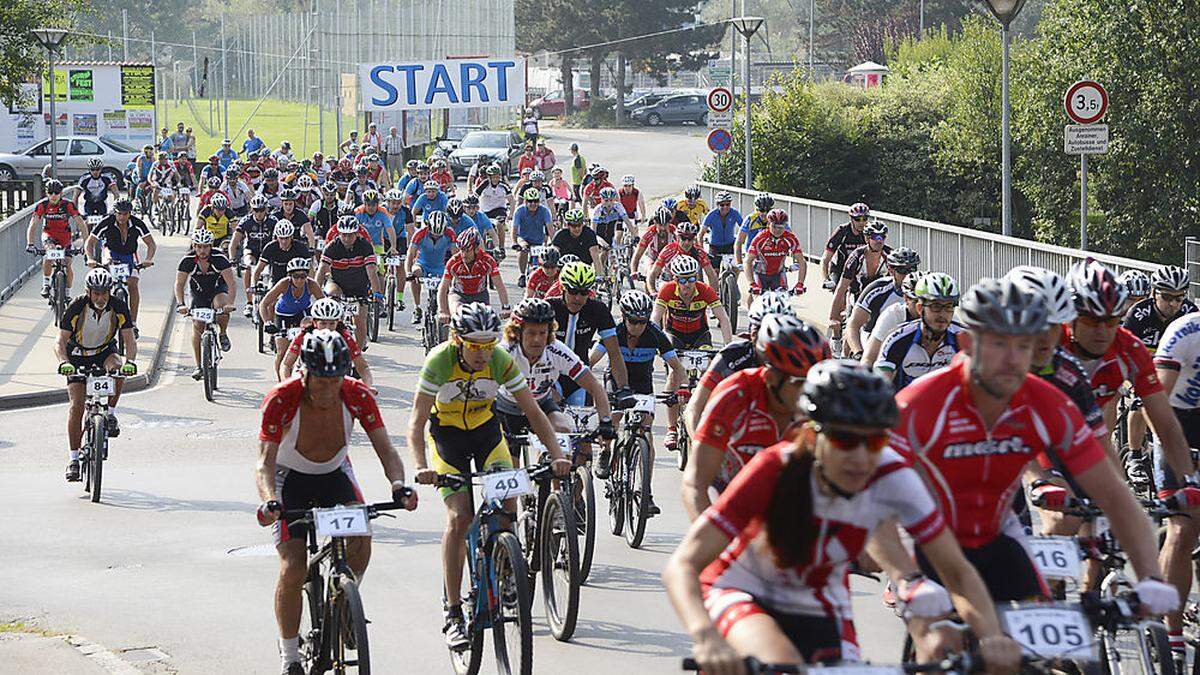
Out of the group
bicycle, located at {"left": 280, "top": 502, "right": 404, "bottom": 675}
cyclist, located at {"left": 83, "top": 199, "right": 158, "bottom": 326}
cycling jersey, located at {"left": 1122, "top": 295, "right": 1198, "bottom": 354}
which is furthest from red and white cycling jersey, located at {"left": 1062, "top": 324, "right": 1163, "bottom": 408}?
cyclist, located at {"left": 83, "top": 199, "right": 158, "bottom": 326}

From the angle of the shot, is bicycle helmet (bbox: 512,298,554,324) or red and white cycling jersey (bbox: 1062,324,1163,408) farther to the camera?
bicycle helmet (bbox: 512,298,554,324)

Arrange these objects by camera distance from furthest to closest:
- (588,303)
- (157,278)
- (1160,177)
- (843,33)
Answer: (843,33)
(157,278)
(1160,177)
(588,303)

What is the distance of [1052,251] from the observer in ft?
63.7

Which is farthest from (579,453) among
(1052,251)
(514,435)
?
(1052,251)

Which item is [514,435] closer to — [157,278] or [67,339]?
[67,339]

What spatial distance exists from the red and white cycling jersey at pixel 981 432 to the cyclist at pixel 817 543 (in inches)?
24.0

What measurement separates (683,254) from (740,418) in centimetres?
1256

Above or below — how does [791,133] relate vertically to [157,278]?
above

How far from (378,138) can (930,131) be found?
65.2 ft

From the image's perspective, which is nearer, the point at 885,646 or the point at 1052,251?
the point at 885,646

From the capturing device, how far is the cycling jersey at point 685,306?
15.3m

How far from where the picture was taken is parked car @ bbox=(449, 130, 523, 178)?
56.0 meters

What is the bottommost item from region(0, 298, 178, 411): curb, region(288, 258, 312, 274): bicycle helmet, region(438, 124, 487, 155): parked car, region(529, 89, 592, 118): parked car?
region(0, 298, 178, 411): curb

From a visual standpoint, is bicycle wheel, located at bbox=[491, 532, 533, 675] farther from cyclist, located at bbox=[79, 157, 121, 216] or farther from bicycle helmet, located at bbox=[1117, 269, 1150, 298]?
cyclist, located at bbox=[79, 157, 121, 216]
